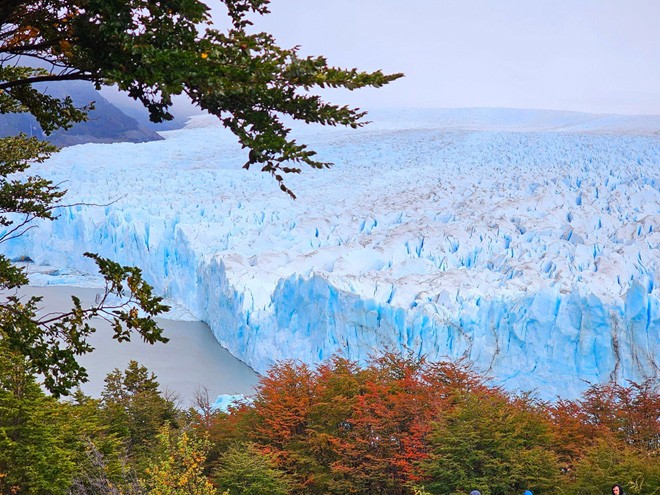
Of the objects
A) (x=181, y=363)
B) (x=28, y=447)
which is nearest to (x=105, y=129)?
(x=181, y=363)

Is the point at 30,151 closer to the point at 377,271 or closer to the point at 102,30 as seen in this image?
the point at 102,30

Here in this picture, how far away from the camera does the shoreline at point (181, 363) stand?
64.2 feet

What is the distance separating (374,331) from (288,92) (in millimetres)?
14586

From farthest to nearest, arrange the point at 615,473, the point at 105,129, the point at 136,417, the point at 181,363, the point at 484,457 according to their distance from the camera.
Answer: the point at 105,129, the point at 181,363, the point at 136,417, the point at 484,457, the point at 615,473

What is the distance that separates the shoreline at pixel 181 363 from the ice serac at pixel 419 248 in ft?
1.60

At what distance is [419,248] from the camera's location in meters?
20.2

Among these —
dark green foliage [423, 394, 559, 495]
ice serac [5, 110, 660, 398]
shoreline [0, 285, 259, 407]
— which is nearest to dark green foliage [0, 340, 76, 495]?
dark green foliage [423, 394, 559, 495]

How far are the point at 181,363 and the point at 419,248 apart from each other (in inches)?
294

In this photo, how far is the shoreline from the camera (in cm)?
1956

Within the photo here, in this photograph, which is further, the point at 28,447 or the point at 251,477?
the point at 251,477

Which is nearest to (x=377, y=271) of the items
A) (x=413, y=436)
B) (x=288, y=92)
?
(x=413, y=436)

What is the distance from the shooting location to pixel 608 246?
18.8 m

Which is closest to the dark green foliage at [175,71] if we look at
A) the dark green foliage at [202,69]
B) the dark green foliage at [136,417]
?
the dark green foliage at [202,69]

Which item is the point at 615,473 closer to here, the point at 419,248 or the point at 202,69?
the point at 202,69
